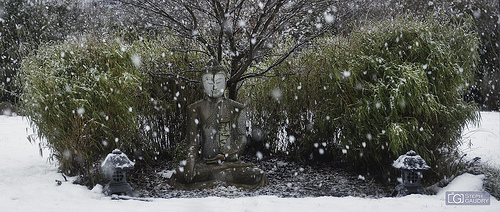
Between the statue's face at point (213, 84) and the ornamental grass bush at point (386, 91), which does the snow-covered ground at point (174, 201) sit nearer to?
the ornamental grass bush at point (386, 91)

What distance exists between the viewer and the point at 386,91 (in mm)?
4422

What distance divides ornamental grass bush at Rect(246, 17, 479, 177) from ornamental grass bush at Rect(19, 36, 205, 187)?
61.9 inches

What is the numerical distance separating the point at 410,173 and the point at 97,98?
314 centimetres

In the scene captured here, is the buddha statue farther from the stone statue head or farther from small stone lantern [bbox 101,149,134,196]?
small stone lantern [bbox 101,149,134,196]

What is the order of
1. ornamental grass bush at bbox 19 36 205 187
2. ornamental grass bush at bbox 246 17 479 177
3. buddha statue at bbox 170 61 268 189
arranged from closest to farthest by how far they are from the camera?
ornamental grass bush at bbox 19 36 205 187 → buddha statue at bbox 170 61 268 189 → ornamental grass bush at bbox 246 17 479 177

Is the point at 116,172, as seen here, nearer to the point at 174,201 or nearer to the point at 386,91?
the point at 174,201

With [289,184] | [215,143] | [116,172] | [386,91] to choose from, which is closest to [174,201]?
[116,172]

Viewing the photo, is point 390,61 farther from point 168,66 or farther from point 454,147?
point 168,66

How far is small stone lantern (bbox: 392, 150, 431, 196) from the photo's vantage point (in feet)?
12.6

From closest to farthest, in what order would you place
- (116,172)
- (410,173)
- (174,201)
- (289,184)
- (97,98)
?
(174,201) → (116,172) → (410,173) → (97,98) → (289,184)

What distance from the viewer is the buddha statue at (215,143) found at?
418cm

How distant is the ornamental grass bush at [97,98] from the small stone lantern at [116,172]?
16.7 inches

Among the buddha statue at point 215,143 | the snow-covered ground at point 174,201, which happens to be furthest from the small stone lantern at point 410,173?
the buddha statue at point 215,143


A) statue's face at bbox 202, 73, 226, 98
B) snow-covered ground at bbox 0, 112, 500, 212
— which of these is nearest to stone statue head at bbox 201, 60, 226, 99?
statue's face at bbox 202, 73, 226, 98
